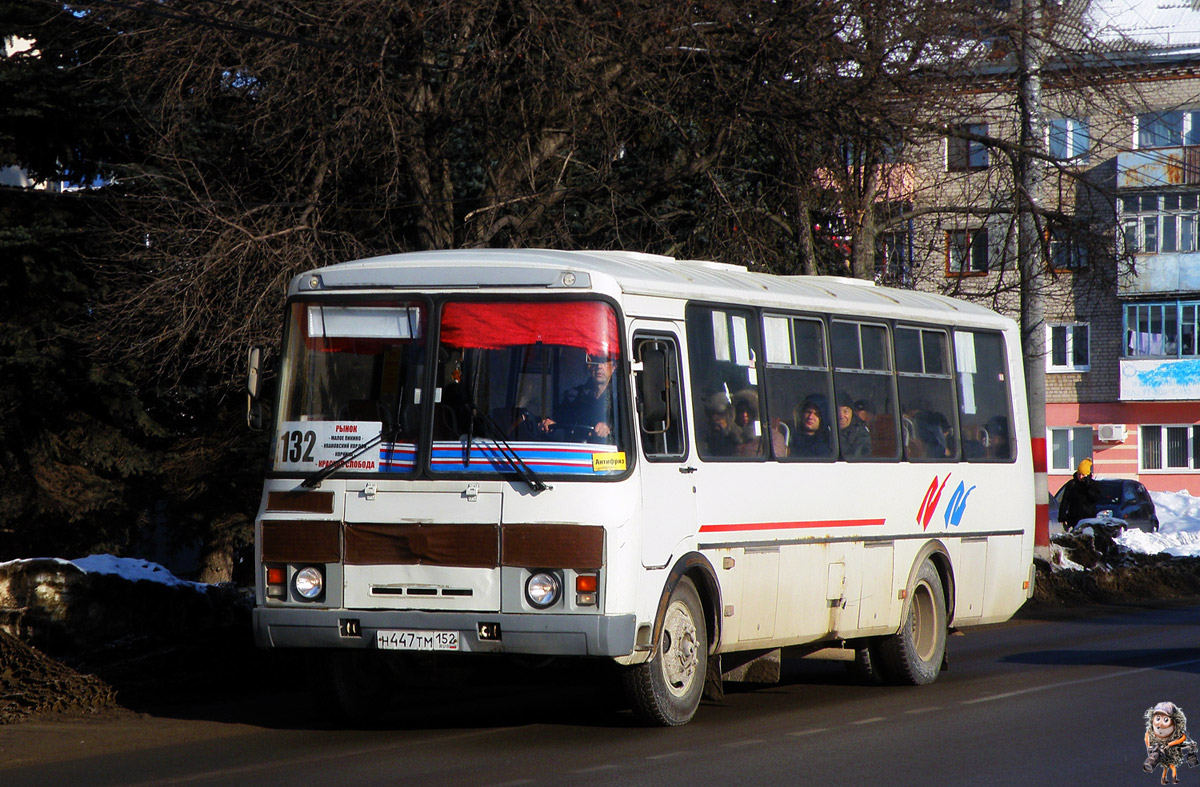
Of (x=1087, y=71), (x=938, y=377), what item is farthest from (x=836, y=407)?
(x=1087, y=71)

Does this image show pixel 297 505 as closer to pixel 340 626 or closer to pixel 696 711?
pixel 340 626

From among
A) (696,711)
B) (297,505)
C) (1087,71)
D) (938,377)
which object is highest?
(1087,71)

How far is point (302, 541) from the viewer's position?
32.2 ft

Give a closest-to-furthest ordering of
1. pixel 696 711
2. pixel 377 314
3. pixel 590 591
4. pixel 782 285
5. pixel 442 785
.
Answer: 1. pixel 442 785
2. pixel 590 591
3. pixel 377 314
4. pixel 696 711
5. pixel 782 285

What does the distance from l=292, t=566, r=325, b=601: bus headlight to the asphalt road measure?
0.87 metres

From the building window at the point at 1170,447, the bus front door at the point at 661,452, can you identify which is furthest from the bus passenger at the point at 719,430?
the building window at the point at 1170,447

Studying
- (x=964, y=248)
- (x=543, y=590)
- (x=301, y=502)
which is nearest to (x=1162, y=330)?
(x=964, y=248)

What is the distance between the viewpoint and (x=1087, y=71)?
19.9 m

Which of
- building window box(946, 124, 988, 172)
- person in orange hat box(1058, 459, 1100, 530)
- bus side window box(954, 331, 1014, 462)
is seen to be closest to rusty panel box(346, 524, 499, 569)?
bus side window box(954, 331, 1014, 462)

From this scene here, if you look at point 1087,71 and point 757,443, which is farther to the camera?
point 1087,71

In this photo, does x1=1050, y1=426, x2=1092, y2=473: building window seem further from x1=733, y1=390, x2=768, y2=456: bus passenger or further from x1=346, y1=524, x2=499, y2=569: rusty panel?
x1=346, y1=524, x2=499, y2=569: rusty panel

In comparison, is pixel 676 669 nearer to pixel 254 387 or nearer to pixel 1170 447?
pixel 254 387

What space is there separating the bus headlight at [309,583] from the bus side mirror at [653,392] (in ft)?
6.96

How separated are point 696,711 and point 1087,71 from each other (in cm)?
1191
